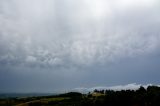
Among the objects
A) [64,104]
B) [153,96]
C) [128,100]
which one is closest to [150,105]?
[153,96]

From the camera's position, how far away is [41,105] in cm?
18875

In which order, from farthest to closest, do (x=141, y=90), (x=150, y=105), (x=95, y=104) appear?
(x=141, y=90) < (x=95, y=104) < (x=150, y=105)

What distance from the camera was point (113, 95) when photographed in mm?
171875

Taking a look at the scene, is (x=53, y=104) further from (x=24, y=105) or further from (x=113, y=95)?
(x=113, y=95)

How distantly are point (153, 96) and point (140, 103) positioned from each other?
6743 millimetres

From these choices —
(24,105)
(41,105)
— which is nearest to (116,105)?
(41,105)

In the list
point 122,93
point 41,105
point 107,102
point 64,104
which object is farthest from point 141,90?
point 41,105

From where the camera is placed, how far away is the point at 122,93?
175 meters

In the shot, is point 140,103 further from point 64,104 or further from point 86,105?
point 64,104

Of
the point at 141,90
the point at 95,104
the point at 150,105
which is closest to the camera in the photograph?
the point at 150,105

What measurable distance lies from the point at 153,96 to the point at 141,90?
33900 millimetres

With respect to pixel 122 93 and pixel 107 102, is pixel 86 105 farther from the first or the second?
pixel 122 93

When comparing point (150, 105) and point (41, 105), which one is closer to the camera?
point (150, 105)

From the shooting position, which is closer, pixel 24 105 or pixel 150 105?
pixel 150 105
